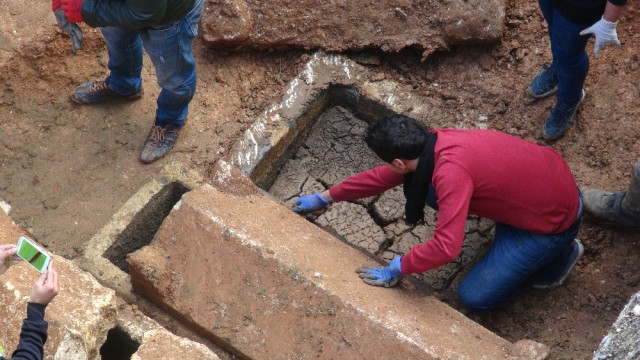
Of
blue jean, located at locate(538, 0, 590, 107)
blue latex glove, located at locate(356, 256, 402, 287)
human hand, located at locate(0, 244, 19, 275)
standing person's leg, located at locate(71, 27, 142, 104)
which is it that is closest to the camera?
human hand, located at locate(0, 244, 19, 275)

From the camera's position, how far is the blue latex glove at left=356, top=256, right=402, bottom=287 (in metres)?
3.37

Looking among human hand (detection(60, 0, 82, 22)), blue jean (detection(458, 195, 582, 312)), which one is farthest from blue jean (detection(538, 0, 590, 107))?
human hand (detection(60, 0, 82, 22))

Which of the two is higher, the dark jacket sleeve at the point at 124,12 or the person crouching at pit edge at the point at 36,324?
the dark jacket sleeve at the point at 124,12

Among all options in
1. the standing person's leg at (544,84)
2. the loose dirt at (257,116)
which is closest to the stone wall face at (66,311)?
the loose dirt at (257,116)

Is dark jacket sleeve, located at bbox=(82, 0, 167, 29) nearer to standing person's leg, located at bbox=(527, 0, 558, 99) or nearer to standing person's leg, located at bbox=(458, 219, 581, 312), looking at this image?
standing person's leg, located at bbox=(458, 219, 581, 312)

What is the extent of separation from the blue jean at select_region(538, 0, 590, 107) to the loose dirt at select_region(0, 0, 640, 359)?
33cm

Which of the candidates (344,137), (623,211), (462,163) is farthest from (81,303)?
(623,211)

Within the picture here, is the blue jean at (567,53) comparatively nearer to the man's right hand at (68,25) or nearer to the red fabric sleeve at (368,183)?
the red fabric sleeve at (368,183)

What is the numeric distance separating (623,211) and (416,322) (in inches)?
51.3

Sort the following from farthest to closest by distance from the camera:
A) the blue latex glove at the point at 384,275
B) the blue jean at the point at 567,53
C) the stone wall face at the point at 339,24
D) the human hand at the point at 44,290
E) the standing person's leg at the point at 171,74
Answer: the stone wall face at the point at 339,24 → the standing person's leg at the point at 171,74 → the blue jean at the point at 567,53 → the blue latex glove at the point at 384,275 → the human hand at the point at 44,290

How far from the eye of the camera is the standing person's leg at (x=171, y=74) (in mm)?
3855

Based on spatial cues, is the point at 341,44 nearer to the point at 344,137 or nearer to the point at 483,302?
the point at 344,137

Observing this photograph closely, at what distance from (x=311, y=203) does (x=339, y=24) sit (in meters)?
1.32

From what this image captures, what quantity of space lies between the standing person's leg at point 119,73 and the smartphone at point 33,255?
5.33ft
